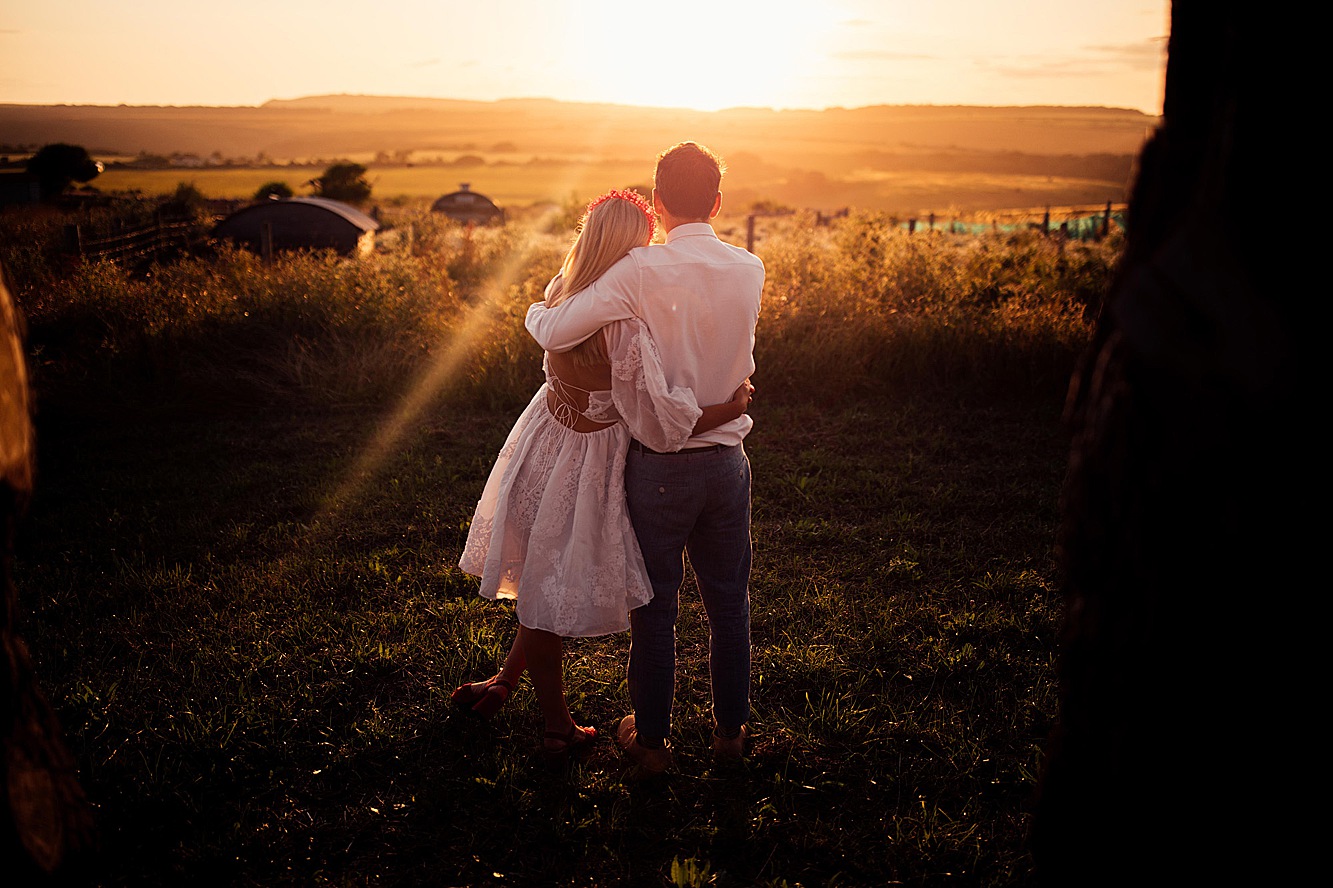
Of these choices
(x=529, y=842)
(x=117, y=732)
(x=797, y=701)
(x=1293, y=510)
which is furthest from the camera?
(x=797, y=701)

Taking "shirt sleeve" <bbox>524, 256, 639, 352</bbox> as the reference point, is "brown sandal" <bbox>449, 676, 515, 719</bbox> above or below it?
below

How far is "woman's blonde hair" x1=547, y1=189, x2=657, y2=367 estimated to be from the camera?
8.38 feet

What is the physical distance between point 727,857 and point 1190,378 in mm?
2213

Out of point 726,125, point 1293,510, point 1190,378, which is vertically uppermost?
point 726,125

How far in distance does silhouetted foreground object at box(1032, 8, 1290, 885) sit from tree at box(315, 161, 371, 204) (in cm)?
3946

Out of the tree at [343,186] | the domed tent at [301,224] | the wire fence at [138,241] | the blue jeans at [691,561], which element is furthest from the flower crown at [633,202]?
the tree at [343,186]

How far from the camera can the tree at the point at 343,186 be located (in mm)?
37250

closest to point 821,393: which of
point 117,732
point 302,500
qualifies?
point 302,500

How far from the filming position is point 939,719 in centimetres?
350

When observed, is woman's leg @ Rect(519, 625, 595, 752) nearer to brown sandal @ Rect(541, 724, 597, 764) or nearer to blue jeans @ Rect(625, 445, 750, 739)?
brown sandal @ Rect(541, 724, 597, 764)

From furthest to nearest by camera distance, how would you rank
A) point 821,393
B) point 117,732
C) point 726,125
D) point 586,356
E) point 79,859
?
point 726,125
point 821,393
point 117,732
point 586,356
point 79,859

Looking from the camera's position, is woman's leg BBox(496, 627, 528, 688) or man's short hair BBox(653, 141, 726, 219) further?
woman's leg BBox(496, 627, 528, 688)

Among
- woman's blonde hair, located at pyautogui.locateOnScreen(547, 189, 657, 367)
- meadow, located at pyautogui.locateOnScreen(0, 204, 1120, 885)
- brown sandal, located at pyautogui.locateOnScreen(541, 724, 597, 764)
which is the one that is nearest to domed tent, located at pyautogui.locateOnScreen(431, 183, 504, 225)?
meadow, located at pyautogui.locateOnScreen(0, 204, 1120, 885)

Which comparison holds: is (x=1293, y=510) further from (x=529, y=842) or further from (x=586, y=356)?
(x=529, y=842)
